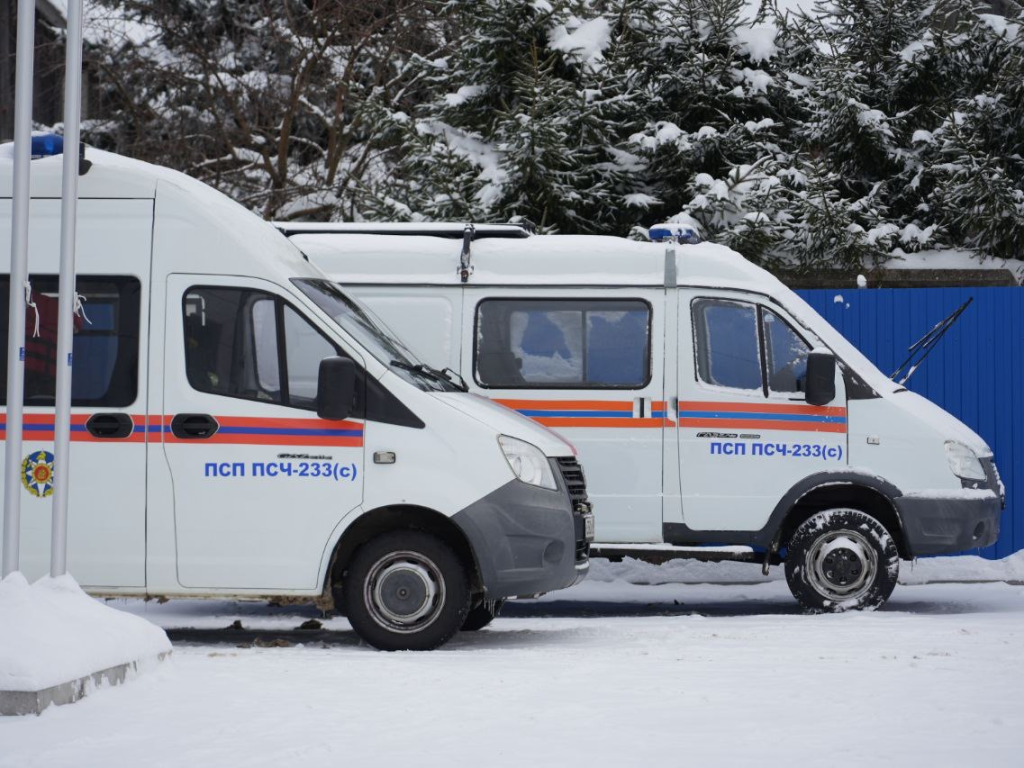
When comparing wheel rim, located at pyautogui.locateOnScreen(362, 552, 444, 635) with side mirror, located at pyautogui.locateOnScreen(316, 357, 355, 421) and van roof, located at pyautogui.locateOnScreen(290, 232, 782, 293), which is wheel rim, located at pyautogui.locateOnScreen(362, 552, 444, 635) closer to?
side mirror, located at pyautogui.locateOnScreen(316, 357, 355, 421)

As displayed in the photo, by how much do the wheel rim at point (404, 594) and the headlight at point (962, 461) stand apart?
3.82 meters

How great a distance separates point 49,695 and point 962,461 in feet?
21.1

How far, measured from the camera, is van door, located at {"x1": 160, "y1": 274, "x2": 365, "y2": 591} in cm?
824

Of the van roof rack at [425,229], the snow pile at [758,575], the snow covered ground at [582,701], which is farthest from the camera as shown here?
the snow pile at [758,575]

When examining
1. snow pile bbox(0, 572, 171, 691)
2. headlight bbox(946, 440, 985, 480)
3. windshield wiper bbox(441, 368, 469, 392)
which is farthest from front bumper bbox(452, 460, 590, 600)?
headlight bbox(946, 440, 985, 480)

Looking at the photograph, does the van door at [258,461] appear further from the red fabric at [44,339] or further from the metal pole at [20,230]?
the metal pole at [20,230]

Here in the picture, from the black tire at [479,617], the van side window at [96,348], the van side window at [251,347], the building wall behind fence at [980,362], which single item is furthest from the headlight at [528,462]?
the building wall behind fence at [980,362]

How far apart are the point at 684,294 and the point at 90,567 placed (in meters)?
4.33

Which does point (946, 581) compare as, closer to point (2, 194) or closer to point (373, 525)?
point (373, 525)

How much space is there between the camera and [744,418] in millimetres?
10031

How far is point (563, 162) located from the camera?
49.8 feet

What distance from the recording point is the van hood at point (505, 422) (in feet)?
27.3

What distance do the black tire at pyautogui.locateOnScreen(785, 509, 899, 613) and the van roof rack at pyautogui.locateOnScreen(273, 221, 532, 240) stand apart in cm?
292

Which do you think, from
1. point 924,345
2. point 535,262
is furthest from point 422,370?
point 924,345
